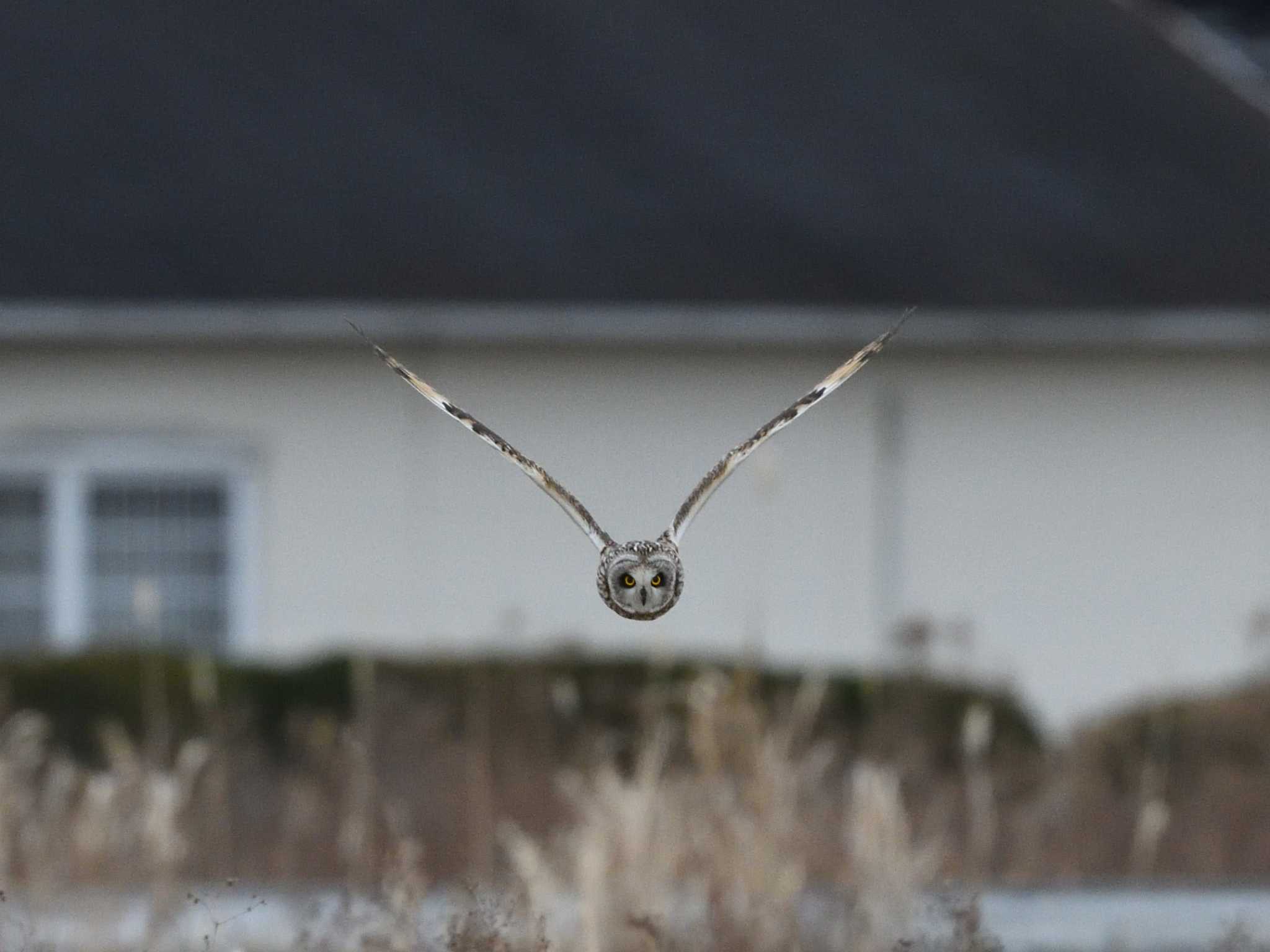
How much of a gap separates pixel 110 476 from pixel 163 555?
551 mm

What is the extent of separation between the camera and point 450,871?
27.1 feet

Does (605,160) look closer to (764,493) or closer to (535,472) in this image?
(764,493)

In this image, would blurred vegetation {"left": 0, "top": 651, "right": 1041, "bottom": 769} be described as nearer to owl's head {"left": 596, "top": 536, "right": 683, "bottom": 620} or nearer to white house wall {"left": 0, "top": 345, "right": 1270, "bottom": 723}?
white house wall {"left": 0, "top": 345, "right": 1270, "bottom": 723}

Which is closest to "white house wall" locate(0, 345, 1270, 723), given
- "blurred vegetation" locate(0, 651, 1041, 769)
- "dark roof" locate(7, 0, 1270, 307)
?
"dark roof" locate(7, 0, 1270, 307)

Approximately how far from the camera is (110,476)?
44.4 feet

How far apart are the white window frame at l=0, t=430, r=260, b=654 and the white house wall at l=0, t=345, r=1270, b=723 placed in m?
0.07

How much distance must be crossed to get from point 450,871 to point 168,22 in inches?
342

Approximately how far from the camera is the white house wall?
532 inches

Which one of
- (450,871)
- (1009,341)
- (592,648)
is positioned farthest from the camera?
(1009,341)

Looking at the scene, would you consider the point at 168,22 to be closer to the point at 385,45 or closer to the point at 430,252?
the point at 385,45

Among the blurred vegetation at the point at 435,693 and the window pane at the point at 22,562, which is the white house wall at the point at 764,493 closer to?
the window pane at the point at 22,562

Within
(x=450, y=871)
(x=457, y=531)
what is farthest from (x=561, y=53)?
(x=450, y=871)

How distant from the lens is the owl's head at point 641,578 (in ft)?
7.36

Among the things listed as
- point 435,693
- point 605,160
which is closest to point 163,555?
point 435,693
